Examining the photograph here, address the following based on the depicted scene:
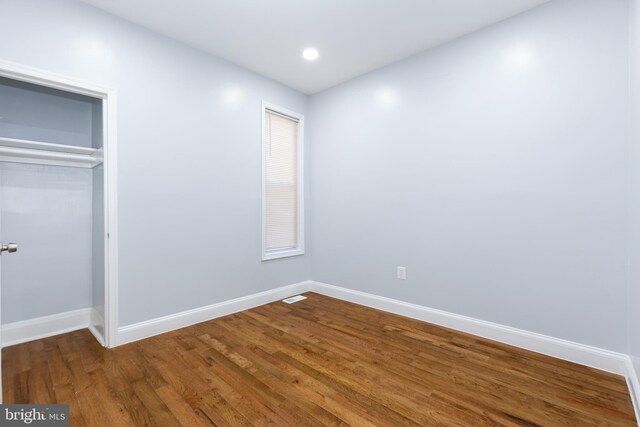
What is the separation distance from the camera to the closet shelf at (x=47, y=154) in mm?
2387

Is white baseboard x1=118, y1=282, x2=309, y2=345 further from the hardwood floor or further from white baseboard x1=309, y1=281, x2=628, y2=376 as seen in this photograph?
white baseboard x1=309, y1=281, x2=628, y2=376

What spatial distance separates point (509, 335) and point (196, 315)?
280 centimetres

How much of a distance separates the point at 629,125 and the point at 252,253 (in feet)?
11.0

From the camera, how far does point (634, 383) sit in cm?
181

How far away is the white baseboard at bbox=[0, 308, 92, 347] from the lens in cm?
248

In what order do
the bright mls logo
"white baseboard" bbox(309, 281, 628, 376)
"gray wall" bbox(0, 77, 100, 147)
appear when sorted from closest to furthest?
1. the bright mls logo
2. "white baseboard" bbox(309, 281, 628, 376)
3. "gray wall" bbox(0, 77, 100, 147)

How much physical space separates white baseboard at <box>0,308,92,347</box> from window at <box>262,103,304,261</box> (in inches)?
70.7

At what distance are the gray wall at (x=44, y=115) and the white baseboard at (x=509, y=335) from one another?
3.30m

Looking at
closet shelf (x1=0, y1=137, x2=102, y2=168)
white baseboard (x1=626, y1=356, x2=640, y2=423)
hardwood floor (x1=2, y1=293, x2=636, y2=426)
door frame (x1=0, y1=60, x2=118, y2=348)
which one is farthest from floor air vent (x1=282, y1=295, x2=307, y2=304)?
white baseboard (x1=626, y1=356, x2=640, y2=423)

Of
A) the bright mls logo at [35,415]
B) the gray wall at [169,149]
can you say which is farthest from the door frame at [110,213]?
the bright mls logo at [35,415]

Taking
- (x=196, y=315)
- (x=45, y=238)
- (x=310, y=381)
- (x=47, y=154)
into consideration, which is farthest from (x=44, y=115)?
(x=310, y=381)

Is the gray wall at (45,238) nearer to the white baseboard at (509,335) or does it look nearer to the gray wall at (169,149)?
the gray wall at (169,149)

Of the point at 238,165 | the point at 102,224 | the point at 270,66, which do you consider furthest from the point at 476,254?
the point at 102,224

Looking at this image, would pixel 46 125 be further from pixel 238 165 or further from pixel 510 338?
pixel 510 338
